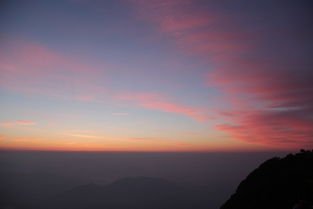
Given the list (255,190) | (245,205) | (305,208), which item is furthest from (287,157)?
(305,208)

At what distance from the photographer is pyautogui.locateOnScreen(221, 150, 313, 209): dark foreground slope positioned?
56.2 ft

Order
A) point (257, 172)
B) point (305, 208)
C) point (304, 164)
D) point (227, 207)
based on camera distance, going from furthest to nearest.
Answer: point (257, 172), point (227, 207), point (304, 164), point (305, 208)

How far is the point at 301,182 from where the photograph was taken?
60.2 ft

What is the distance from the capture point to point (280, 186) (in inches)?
800

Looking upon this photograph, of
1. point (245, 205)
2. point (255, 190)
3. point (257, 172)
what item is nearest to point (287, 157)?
point (257, 172)

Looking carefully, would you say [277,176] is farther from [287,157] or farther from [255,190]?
[287,157]

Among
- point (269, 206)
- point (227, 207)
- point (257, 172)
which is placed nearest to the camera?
point (269, 206)

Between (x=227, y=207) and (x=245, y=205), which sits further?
(x=227, y=207)

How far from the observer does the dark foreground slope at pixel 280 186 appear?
1714 centimetres

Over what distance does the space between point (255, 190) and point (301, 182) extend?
228 inches

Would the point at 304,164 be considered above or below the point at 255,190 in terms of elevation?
above

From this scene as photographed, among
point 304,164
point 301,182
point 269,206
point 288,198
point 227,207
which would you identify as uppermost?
point 304,164

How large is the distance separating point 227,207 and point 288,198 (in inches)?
348

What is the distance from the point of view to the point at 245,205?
22156mm
